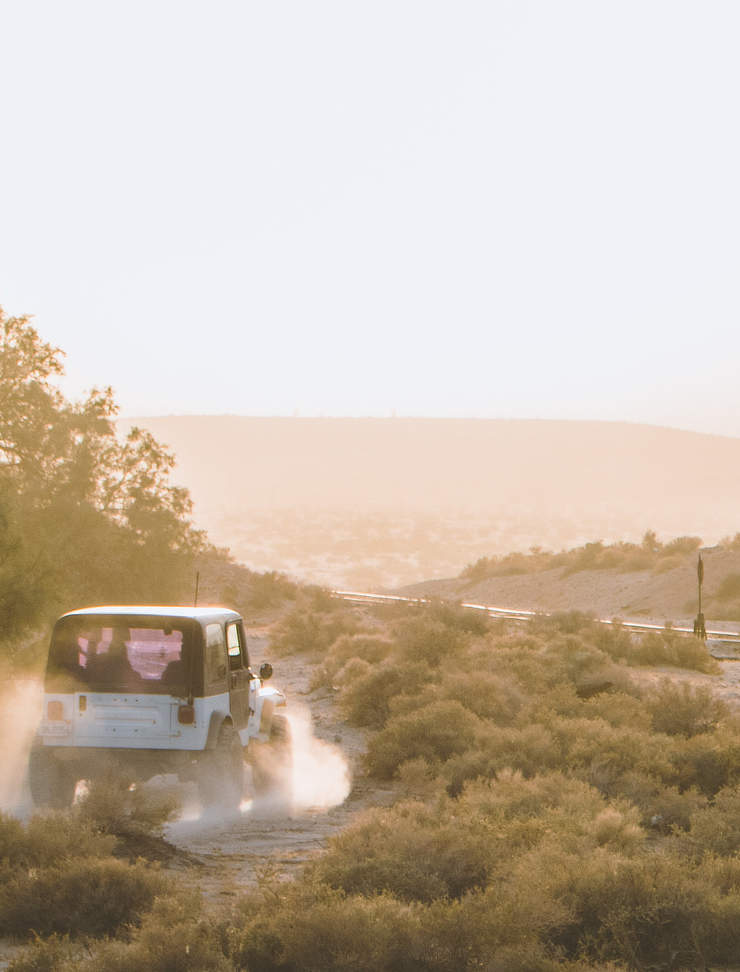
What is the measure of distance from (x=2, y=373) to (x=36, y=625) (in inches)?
446

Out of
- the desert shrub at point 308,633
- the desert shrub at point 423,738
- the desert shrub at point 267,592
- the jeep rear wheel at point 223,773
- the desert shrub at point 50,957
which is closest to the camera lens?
the desert shrub at point 50,957

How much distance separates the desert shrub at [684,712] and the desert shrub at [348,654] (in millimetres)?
8177

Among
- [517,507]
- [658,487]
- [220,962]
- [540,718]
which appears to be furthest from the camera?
[658,487]

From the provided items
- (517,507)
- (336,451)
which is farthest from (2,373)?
(336,451)

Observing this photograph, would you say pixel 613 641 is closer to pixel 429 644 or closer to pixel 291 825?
pixel 429 644

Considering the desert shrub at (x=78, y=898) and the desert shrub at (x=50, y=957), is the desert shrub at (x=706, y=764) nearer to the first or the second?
the desert shrub at (x=78, y=898)

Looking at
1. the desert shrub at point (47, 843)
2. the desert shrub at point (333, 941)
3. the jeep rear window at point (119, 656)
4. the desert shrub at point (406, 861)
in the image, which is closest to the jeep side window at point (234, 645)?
the jeep rear window at point (119, 656)

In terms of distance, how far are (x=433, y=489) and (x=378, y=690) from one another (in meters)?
144

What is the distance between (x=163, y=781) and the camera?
517 inches

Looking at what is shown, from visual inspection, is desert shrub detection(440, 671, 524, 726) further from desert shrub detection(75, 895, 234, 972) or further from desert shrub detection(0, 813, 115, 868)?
desert shrub detection(75, 895, 234, 972)

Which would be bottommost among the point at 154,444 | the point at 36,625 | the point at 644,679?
the point at 644,679

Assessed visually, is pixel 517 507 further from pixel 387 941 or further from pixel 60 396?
pixel 387 941

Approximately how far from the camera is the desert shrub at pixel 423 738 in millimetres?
15656

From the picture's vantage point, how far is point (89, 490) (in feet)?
88.2
